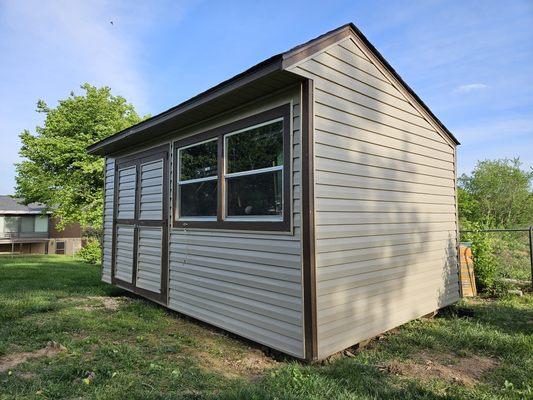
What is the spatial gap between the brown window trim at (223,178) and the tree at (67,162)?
18487 millimetres

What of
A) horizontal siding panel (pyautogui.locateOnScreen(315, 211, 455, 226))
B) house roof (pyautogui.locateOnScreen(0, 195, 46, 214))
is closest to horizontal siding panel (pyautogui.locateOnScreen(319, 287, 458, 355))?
horizontal siding panel (pyautogui.locateOnScreen(315, 211, 455, 226))

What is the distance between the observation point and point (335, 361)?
11.2 ft

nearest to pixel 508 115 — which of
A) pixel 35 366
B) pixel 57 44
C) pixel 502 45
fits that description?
pixel 502 45

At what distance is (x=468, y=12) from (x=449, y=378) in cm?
694

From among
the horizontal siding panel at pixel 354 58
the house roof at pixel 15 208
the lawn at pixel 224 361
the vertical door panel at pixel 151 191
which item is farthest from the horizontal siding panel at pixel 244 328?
the house roof at pixel 15 208

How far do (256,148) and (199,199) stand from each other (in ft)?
4.36

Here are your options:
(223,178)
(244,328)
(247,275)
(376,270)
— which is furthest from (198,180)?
(376,270)

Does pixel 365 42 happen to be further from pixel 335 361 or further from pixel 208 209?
pixel 335 361

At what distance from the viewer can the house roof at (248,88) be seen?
3269 millimetres

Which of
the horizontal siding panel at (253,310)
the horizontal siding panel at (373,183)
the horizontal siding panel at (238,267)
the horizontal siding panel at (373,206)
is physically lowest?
the horizontal siding panel at (253,310)

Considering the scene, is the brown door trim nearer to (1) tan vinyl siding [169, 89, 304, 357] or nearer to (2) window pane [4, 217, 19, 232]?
(1) tan vinyl siding [169, 89, 304, 357]

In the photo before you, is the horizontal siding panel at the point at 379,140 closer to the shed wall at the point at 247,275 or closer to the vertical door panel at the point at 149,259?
the shed wall at the point at 247,275

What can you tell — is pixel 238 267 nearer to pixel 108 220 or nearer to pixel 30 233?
pixel 108 220

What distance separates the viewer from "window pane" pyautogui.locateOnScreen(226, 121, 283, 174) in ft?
12.4
